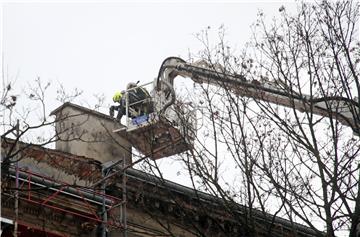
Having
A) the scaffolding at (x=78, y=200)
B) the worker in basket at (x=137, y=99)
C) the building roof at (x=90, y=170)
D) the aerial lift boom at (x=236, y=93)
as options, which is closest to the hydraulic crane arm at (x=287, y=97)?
the aerial lift boom at (x=236, y=93)

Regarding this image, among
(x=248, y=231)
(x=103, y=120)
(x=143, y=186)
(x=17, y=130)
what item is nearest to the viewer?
(x=248, y=231)

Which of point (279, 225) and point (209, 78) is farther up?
point (209, 78)

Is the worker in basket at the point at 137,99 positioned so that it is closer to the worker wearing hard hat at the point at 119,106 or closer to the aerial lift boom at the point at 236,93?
the worker wearing hard hat at the point at 119,106

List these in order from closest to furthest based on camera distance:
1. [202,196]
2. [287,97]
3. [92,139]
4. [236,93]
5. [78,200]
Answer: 1. [236,93]
2. [287,97]
3. [202,196]
4. [78,200]
5. [92,139]

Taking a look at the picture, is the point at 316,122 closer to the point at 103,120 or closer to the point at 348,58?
the point at 348,58

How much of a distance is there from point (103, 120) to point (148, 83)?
8.27 feet

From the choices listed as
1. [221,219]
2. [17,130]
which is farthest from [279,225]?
[17,130]

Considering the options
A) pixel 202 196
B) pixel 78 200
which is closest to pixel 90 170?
pixel 78 200

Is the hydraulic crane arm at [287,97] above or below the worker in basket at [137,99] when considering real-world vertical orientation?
below

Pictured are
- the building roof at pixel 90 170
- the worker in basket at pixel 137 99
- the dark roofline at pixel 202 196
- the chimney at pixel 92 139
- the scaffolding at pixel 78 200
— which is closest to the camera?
the dark roofline at pixel 202 196

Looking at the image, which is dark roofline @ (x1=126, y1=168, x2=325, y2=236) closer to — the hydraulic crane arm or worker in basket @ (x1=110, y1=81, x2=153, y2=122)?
the hydraulic crane arm

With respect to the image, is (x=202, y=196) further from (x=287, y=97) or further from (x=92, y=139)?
(x=92, y=139)

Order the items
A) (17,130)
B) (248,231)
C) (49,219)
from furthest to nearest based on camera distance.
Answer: (49,219) → (17,130) → (248,231)

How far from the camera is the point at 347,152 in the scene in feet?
51.2
